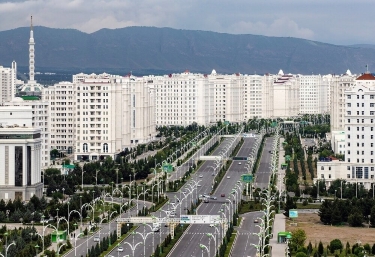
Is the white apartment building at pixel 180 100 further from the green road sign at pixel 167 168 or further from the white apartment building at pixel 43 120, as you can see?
the green road sign at pixel 167 168

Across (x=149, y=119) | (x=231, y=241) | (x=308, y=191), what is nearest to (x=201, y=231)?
(x=231, y=241)

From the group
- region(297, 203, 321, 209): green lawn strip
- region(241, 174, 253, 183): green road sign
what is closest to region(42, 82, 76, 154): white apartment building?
region(241, 174, 253, 183): green road sign

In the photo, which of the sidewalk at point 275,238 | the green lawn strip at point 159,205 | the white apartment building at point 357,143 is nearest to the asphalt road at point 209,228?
the green lawn strip at point 159,205

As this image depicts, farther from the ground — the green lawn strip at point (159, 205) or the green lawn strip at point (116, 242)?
the green lawn strip at point (159, 205)

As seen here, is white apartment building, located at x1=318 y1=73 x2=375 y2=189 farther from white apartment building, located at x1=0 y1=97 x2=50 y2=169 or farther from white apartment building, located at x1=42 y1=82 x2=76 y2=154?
white apartment building, located at x1=42 y1=82 x2=76 y2=154

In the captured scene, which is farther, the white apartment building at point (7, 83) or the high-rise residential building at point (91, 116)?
the white apartment building at point (7, 83)

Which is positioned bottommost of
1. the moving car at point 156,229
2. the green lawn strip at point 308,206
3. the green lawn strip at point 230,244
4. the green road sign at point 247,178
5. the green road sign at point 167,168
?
the green lawn strip at point 230,244

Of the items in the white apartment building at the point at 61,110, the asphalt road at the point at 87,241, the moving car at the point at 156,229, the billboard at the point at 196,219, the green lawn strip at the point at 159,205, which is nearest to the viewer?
the asphalt road at the point at 87,241
